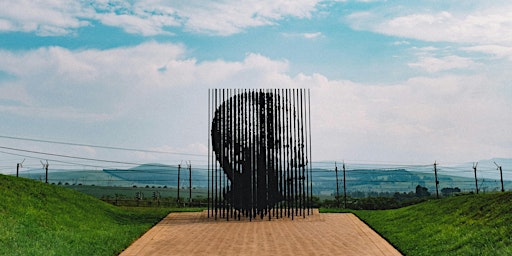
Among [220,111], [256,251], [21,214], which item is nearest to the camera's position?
[256,251]

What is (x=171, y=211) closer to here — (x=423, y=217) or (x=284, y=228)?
(x=284, y=228)

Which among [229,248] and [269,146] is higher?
[269,146]

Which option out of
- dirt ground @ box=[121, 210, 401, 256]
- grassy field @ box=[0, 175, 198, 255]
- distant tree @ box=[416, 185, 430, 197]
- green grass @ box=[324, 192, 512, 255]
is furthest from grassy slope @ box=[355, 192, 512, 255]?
distant tree @ box=[416, 185, 430, 197]

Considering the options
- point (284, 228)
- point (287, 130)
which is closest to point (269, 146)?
point (287, 130)

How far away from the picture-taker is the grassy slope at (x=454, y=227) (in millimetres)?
11648

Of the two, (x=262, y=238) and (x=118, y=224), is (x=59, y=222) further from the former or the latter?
(x=262, y=238)

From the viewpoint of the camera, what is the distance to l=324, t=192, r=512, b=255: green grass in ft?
38.2

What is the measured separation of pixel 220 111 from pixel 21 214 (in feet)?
24.0

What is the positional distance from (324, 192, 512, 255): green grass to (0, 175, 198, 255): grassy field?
7.26 metres

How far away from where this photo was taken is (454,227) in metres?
14.2

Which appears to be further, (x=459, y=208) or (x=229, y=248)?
(x=459, y=208)

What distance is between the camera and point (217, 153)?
19.0 metres

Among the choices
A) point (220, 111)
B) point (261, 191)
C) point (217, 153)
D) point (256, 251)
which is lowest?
point (256, 251)

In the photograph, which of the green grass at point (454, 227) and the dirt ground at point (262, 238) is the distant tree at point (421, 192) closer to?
the green grass at point (454, 227)
